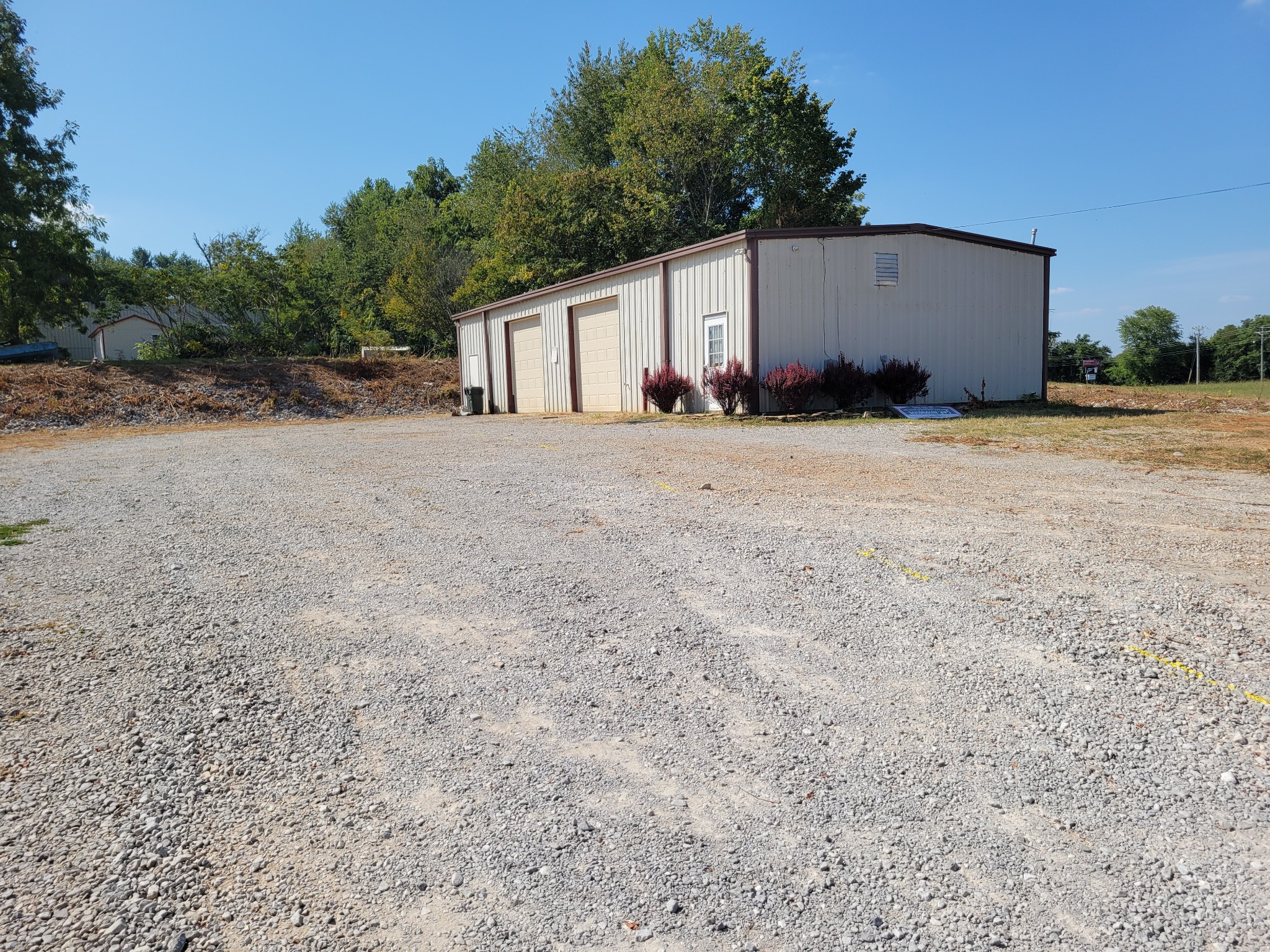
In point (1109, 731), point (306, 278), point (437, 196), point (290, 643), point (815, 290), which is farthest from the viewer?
point (437, 196)

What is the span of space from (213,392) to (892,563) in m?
22.2

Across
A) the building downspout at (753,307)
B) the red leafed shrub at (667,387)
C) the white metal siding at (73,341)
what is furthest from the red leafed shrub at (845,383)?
the white metal siding at (73,341)

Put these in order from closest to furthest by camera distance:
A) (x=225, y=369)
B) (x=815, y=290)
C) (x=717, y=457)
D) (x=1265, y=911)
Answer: (x=1265, y=911) → (x=717, y=457) → (x=815, y=290) → (x=225, y=369)

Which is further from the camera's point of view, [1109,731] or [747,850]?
[1109,731]

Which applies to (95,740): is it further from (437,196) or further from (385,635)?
(437,196)

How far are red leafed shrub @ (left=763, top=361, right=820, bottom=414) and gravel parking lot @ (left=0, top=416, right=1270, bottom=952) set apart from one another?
29.0 feet

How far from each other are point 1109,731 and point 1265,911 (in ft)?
2.68

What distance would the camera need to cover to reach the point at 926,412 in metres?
14.3

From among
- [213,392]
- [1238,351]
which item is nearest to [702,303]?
[213,392]

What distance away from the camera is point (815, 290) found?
1484cm

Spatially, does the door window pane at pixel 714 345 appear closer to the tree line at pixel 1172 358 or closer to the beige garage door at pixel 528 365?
the beige garage door at pixel 528 365

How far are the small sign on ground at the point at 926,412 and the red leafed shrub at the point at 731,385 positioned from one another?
9.11 ft

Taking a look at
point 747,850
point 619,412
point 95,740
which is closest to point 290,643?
point 95,740

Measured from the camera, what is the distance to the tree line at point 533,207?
2461 cm
